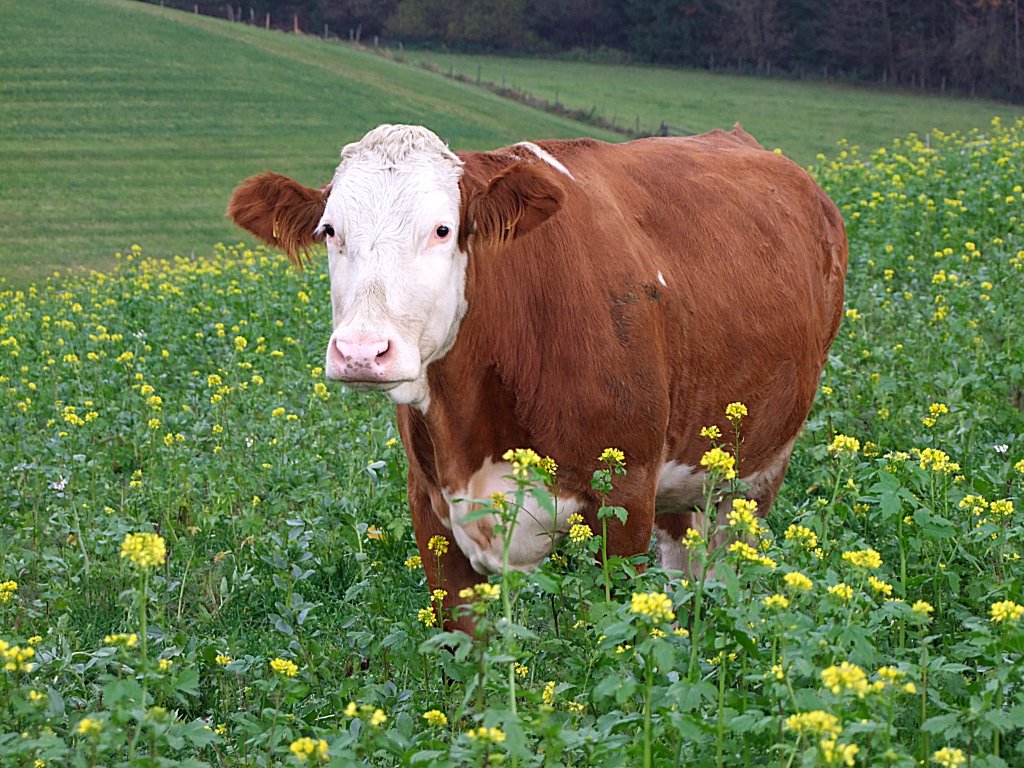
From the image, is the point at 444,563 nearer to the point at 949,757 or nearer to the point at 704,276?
the point at 704,276

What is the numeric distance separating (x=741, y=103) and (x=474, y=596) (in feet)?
165

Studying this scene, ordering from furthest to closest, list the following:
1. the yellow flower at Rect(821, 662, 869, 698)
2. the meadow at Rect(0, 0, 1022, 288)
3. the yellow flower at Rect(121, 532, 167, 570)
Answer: the meadow at Rect(0, 0, 1022, 288), the yellow flower at Rect(121, 532, 167, 570), the yellow flower at Rect(821, 662, 869, 698)

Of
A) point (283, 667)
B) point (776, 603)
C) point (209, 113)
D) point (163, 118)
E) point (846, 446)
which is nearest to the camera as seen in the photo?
point (776, 603)

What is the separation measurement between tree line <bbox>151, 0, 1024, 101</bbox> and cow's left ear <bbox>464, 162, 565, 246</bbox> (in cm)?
5426

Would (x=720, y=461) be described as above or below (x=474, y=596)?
above

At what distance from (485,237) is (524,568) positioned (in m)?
1.28

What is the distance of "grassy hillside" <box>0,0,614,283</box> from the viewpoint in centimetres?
2944

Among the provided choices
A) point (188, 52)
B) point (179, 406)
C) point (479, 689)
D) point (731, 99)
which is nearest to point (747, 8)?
point (731, 99)

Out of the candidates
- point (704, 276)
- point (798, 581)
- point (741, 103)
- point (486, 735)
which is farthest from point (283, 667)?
point (741, 103)

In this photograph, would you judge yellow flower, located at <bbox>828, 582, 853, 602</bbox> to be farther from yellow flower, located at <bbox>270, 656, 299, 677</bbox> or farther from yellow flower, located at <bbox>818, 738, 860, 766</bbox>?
yellow flower, located at <bbox>270, 656, 299, 677</bbox>

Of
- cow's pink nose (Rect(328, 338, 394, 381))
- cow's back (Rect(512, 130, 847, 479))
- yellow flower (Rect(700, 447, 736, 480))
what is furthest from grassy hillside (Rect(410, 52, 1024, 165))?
yellow flower (Rect(700, 447, 736, 480))

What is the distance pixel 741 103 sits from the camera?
167ft

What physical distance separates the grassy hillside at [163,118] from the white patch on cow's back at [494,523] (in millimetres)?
20019

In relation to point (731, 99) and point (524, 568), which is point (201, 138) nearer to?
point (731, 99)
